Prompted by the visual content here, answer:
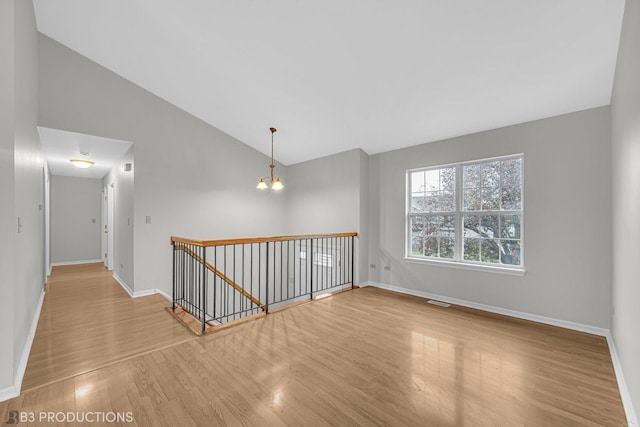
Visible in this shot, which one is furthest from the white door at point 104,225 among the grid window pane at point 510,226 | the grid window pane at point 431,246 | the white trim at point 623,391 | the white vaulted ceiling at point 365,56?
the white trim at point 623,391

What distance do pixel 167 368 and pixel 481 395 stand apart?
2.43 meters

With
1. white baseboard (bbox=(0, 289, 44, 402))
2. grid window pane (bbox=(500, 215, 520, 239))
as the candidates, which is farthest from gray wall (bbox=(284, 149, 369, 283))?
white baseboard (bbox=(0, 289, 44, 402))

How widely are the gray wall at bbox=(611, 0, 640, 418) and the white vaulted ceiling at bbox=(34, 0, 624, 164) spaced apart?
40cm

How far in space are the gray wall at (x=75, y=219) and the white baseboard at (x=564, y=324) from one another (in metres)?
7.43

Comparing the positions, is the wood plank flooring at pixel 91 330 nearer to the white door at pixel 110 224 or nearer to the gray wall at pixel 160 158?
the gray wall at pixel 160 158

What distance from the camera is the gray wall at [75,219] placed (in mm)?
6891

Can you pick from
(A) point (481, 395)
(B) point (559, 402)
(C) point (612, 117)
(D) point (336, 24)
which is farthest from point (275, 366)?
(C) point (612, 117)

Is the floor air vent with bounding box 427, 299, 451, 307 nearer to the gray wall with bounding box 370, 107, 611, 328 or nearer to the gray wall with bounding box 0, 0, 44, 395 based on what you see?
the gray wall with bounding box 370, 107, 611, 328

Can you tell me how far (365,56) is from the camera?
2.92m

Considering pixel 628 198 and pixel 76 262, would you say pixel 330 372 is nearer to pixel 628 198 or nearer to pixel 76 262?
pixel 628 198

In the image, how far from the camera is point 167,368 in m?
2.24

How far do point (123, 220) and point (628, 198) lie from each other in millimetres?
6559

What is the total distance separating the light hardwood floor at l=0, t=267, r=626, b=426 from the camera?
176 cm

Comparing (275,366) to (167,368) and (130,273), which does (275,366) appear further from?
(130,273)
